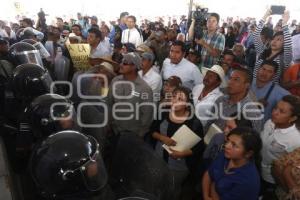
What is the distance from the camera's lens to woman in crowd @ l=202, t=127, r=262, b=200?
6.14 feet

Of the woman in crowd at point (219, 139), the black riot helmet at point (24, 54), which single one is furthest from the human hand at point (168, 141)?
the black riot helmet at point (24, 54)

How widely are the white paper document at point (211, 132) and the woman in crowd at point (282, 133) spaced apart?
395 millimetres

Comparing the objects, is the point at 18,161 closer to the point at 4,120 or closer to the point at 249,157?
A: the point at 4,120

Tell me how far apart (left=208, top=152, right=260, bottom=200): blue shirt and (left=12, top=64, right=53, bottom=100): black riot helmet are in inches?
77.6

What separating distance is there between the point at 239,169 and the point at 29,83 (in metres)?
2.13

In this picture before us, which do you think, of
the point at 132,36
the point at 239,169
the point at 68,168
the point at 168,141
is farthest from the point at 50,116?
the point at 132,36

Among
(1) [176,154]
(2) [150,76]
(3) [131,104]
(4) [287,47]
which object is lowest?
(1) [176,154]

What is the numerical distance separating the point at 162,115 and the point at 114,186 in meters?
1.00

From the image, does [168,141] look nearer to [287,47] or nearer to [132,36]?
[287,47]

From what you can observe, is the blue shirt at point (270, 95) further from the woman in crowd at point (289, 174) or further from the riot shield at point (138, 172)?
the riot shield at point (138, 172)

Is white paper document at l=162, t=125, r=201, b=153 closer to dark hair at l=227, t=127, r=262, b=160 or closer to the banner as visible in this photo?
dark hair at l=227, t=127, r=262, b=160

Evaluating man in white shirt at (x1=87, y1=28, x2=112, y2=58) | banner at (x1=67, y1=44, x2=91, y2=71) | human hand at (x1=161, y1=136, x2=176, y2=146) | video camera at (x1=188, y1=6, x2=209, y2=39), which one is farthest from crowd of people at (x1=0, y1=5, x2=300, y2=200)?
video camera at (x1=188, y1=6, x2=209, y2=39)

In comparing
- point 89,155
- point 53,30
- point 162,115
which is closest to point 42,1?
point 53,30

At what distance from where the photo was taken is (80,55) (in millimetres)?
4270
